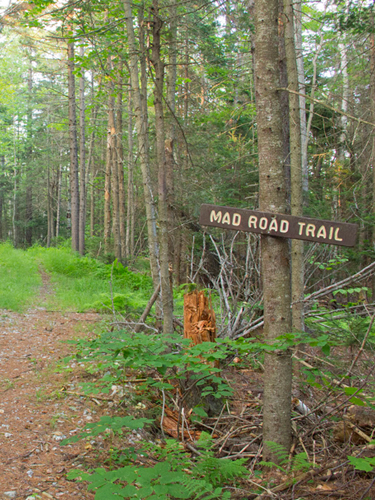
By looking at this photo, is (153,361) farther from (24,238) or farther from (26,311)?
(24,238)

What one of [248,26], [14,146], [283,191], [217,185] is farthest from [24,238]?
[283,191]

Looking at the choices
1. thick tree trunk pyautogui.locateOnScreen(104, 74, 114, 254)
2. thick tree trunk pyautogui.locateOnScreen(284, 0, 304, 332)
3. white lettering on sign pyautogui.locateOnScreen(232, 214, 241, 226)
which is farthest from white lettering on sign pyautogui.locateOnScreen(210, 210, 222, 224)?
thick tree trunk pyautogui.locateOnScreen(104, 74, 114, 254)

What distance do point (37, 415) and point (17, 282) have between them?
7308 millimetres

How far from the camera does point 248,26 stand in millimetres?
9234

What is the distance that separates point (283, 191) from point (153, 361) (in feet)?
5.29

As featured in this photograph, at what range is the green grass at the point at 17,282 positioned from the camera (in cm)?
798

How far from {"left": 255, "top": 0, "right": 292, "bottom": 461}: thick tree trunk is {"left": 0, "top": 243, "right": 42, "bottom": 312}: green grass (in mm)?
6098

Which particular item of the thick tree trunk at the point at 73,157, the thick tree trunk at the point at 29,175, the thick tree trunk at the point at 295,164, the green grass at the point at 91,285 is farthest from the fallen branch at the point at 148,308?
the thick tree trunk at the point at 29,175

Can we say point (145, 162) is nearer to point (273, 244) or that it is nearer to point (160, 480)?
point (273, 244)

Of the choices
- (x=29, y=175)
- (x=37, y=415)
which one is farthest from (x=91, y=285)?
(x=29, y=175)

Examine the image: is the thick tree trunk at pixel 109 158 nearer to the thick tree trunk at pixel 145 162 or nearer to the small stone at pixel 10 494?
the thick tree trunk at pixel 145 162

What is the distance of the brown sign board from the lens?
259 cm

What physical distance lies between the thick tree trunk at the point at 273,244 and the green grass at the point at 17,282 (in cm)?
610

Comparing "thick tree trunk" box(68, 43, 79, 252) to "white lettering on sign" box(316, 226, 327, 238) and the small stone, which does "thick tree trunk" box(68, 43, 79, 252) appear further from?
"white lettering on sign" box(316, 226, 327, 238)
